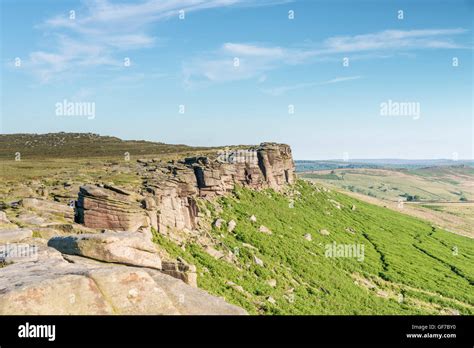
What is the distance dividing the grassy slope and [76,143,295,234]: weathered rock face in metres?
2.78

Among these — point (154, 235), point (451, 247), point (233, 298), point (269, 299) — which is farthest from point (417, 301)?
point (451, 247)

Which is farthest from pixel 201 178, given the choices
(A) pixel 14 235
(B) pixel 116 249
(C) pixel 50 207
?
(B) pixel 116 249

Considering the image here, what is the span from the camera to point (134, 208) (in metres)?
34.1

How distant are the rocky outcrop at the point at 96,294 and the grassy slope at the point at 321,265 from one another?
19170 mm

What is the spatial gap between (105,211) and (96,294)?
20231mm

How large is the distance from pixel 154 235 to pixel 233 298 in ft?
30.9

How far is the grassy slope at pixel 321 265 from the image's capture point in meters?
38.5

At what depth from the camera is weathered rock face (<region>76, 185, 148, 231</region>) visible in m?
31.5

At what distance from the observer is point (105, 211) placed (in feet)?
105

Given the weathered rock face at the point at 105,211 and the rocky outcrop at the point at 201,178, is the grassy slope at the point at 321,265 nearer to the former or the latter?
the rocky outcrop at the point at 201,178
